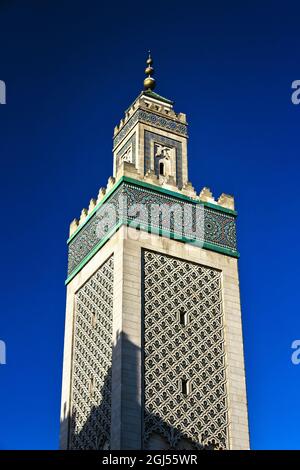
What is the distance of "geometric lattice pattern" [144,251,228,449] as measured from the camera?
14180 millimetres

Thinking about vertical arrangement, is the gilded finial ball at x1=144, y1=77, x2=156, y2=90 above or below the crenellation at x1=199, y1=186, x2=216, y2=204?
above

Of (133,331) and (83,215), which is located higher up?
(83,215)

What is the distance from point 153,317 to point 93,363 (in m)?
1.33

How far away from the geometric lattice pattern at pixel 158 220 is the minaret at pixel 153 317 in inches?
0.9

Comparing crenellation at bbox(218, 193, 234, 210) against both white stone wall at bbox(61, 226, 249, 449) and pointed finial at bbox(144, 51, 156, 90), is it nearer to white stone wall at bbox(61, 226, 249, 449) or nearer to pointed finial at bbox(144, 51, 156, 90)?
white stone wall at bbox(61, 226, 249, 449)

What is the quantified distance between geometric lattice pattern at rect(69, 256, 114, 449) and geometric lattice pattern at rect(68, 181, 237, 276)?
0.77m

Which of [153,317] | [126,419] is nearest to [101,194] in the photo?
[153,317]

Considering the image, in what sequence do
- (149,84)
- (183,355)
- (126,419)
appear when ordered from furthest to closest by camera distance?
(149,84), (183,355), (126,419)

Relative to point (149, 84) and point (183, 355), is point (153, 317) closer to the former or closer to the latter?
point (183, 355)

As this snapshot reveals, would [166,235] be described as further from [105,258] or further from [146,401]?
[146,401]

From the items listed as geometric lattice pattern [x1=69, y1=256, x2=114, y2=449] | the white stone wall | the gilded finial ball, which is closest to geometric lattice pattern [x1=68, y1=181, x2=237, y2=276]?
the white stone wall

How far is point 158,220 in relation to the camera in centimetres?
1580

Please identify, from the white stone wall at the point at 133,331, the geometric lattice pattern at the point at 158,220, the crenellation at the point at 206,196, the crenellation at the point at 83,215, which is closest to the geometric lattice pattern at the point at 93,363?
the white stone wall at the point at 133,331
